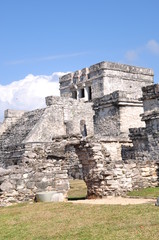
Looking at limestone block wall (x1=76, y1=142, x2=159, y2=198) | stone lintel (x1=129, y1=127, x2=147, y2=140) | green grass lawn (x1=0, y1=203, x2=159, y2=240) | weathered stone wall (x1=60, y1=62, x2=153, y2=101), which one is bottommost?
green grass lawn (x1=0, y1=203, x2=159, y2=240)

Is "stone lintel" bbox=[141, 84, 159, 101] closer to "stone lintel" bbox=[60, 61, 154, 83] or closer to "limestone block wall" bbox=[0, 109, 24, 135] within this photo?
"limestone block wall" bbox=[0, 109, 24, 135]

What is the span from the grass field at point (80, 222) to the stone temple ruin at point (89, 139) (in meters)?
2.30

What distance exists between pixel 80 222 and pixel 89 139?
605 cm

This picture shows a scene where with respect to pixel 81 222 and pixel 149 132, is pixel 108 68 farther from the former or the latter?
pixel 81 222

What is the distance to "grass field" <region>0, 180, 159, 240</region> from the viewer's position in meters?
6.92

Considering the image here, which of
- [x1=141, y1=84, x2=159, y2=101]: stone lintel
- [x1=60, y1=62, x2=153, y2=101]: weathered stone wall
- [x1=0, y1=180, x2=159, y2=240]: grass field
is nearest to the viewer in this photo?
[x1=0, y1=180, x2=159, y2=240]: grass field

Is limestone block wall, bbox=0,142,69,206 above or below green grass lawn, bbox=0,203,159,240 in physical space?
above

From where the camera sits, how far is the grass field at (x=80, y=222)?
6.92 meters

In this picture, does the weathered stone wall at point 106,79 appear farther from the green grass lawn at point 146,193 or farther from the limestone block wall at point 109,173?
the green grass lawn at point 146,193

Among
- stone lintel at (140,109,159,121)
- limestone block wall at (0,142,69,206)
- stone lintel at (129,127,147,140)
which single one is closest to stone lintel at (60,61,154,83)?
stone lintel at (129,127,147,140)

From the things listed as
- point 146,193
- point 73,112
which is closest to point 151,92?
point 146,193

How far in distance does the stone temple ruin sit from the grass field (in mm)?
2295

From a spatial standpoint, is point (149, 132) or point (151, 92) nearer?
point (149, 132)

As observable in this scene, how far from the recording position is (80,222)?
319 inches
